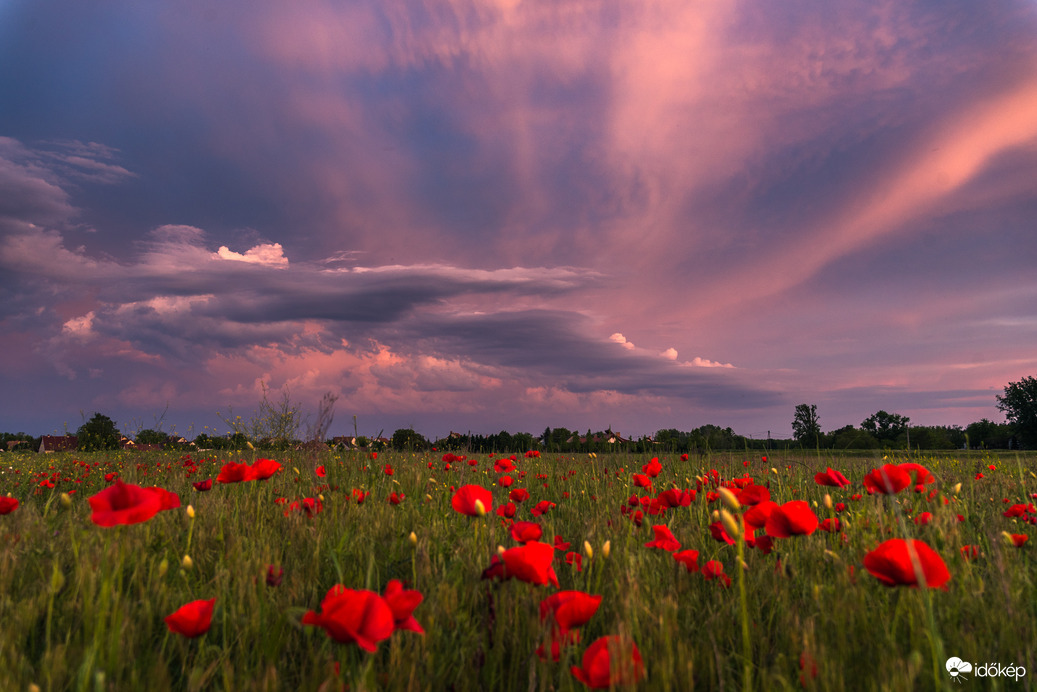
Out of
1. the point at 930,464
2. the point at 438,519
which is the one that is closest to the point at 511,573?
the point at 438,519

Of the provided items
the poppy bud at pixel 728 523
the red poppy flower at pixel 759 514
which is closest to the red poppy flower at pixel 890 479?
the red poppy flower at pixel 759 514

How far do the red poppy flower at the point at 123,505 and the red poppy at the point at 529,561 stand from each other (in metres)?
1.18

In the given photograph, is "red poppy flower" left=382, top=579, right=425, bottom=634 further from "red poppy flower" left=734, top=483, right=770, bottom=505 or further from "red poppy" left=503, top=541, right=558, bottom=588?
"red poppy flower" left=734, top=483, right=770, bottom=505

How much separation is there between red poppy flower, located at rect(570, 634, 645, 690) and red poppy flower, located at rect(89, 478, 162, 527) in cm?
144

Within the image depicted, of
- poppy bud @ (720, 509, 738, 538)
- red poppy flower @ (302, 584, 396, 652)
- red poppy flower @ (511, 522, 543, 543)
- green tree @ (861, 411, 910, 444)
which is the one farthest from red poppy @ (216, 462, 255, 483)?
green tree @ (861, 411, 910, 444)

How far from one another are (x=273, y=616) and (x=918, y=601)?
9.17 ft

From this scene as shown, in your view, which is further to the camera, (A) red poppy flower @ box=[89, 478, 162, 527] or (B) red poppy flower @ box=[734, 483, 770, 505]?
(B) red poppy flower @ box=[734, 483, 770, 505]

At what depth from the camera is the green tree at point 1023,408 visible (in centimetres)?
6384

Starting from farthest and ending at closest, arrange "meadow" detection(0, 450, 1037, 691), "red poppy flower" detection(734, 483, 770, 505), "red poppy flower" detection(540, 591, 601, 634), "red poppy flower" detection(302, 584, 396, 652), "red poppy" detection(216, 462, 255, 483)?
"red poppy" detection(216, 462, 255, 483) → "red poppy flower" detection(734, 483, 770, 505) → "meadow" detection(0, 450, 1037, 691) → "red poppy flower" detection(540, 591, 601, 634) → "red poppy flower" detection(302, 584, 396, 652)

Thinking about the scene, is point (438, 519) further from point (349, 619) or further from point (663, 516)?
point (349, 619)

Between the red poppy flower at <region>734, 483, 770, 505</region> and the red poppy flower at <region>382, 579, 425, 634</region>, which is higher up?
the red poppy flower at <region>734, 483, 770, 505</region>

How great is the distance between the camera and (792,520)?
2.24 metres

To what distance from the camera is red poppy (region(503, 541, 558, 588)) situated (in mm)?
1818

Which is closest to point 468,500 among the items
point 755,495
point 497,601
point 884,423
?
point 497,601
